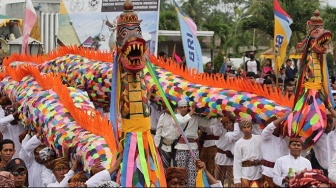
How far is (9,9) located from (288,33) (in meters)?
19.3

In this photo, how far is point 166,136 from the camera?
9266 millimetres

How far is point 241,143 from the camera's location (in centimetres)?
809

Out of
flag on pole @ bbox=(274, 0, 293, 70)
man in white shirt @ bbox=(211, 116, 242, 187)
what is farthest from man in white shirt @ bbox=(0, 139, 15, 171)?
flag on pole @ bbox=(274, 0, 293, 70)

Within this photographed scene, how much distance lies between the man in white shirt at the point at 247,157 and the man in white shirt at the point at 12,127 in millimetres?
2919

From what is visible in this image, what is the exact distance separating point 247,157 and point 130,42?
2.75m

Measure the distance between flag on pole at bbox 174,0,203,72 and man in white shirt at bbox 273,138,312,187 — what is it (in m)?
4.19

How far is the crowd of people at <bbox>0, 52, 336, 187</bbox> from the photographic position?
6243 millimetres

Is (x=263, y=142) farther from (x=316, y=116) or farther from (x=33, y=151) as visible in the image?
(x=33, y=151)

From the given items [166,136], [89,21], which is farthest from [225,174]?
[89,21]

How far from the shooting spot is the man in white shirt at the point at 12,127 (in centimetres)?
954

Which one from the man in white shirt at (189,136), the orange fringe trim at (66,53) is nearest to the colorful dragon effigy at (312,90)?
the man in white shirt at (189,136)

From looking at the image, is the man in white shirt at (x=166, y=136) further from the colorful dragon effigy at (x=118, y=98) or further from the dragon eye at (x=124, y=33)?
the dragon eye at (x=124, y=33)

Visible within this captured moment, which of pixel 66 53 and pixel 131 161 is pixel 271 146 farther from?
pixel 66 53

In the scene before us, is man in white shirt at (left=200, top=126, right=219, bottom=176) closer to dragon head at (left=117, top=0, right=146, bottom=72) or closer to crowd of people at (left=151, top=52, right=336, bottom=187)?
crowd of people at (left=151, top=52, right=336, bottom=187)
